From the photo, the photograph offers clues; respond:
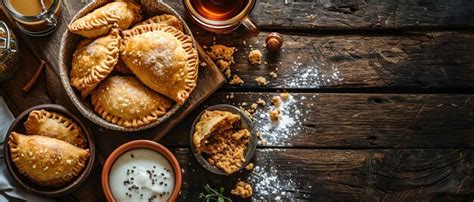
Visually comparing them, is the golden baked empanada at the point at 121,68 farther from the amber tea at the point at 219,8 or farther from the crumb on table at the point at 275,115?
the crumb on table at the point at 275,115

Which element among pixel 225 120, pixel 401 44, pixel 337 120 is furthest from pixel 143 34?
pixel 401 44

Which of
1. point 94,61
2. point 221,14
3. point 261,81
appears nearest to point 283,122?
point 261,81

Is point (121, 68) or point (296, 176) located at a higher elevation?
point (121, 68)

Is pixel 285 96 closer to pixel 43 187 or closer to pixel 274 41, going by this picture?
pixel 274 41

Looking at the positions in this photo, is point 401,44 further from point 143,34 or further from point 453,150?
point 143,34

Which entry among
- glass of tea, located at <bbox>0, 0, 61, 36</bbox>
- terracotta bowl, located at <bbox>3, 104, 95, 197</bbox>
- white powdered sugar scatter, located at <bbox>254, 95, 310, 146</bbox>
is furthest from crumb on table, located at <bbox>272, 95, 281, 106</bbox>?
glass of tea, located at <bbox>0, 0, 61, 36</bbox>

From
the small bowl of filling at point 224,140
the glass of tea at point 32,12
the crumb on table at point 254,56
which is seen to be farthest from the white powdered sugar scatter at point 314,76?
the glass of tea at point 32,12
